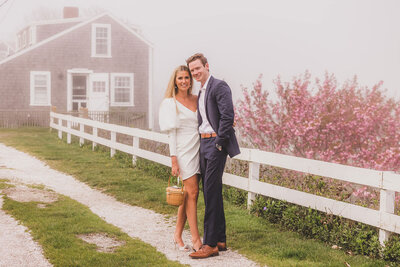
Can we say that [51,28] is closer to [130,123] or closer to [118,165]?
[130,123]

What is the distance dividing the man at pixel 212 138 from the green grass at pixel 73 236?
0.60 m

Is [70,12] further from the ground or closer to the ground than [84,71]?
further from the ground

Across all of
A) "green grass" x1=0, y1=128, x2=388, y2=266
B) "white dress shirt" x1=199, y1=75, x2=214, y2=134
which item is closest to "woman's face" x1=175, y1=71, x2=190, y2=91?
"white dress shirt" x1=199, y1=75, x2=214, y2=134

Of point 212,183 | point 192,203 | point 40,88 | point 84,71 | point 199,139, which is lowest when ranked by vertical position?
point 192,203

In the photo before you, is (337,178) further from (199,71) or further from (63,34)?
(63,34)

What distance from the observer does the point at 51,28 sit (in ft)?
98.8

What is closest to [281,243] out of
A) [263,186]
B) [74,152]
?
[263,186]

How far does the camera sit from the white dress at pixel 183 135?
5.68m

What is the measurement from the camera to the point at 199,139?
5762 millimetres

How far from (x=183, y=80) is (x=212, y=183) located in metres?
1.16

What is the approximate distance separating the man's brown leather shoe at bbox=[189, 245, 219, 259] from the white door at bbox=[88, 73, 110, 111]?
2311cm

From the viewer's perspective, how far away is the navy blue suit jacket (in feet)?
17.7

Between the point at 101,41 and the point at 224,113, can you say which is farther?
the point at 101,41

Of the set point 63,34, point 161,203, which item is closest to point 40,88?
point 63,34
